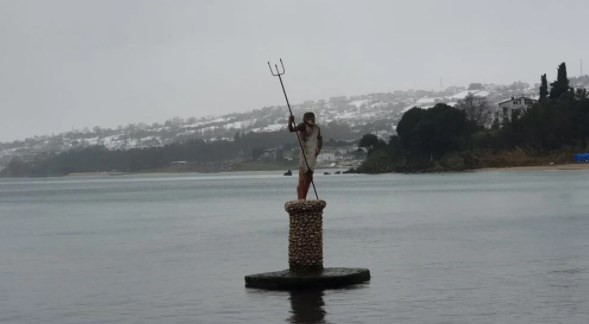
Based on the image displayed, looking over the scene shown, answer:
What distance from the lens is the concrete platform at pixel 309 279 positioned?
68.7ft

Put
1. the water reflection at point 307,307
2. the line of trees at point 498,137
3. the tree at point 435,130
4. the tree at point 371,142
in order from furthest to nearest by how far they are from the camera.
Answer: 1. the tree at point 371,142
2. the tree at point 435,130
3. the line of trees at point 498,137
4. the water reflection at point 307,307

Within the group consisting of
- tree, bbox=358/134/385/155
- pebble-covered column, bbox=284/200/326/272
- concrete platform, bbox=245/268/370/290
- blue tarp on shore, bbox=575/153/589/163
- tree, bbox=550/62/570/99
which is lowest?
blue tarp on shore, bbox=575/153/589/163

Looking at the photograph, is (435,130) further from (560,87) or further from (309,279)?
(309,279)

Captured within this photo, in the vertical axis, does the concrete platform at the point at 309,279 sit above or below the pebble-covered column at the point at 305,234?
below

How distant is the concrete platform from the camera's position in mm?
20953

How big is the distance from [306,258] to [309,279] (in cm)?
70

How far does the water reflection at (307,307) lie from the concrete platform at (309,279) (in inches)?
6.9

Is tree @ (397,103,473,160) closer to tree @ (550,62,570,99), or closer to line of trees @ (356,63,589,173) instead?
line of trees @ (356,63,589,173)

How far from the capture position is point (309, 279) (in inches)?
822

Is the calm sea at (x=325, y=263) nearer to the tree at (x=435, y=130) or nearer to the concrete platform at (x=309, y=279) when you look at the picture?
the concrete platform at (x=309, y=279)

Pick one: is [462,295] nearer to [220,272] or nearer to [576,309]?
[576,309]

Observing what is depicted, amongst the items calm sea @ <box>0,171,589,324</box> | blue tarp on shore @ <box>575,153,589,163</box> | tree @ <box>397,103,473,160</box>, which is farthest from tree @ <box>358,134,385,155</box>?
calm sea @ <box>0,171,589,324</box>

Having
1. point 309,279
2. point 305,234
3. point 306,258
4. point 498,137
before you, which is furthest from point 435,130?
point 309,279

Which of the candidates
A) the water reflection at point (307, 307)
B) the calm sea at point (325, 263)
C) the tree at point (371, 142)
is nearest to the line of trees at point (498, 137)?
the tree at point (371, 142)
